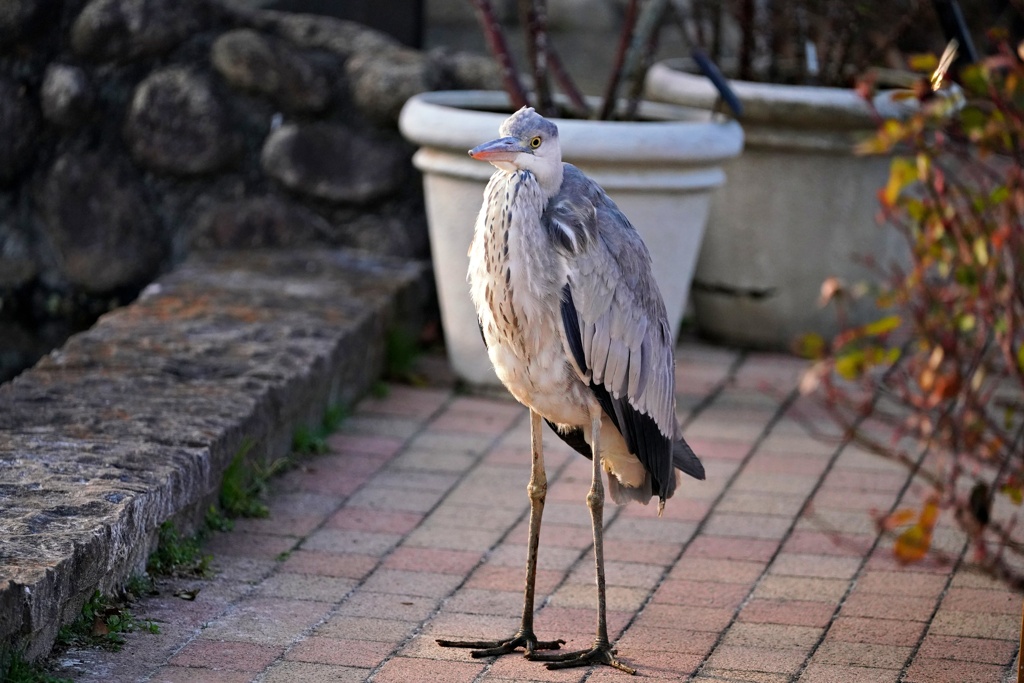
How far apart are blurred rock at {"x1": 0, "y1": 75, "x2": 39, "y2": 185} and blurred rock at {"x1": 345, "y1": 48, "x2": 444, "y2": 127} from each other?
4.33ft

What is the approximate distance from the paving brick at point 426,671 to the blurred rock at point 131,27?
3.42m

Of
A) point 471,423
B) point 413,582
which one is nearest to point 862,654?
point 413,582

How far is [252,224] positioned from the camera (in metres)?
5.73

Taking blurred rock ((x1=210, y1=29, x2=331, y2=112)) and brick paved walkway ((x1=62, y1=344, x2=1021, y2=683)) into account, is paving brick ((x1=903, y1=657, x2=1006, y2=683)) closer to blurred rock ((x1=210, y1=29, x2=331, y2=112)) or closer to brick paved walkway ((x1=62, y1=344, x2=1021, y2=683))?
brick paved walkway ((x1=62, y1=344, x2=1021, y2=683))

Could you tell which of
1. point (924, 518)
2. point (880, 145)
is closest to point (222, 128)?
point (880, 145)

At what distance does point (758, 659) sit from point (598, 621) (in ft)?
1.27

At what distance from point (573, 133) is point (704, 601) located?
6.40 ft

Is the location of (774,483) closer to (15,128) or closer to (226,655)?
(226,655)

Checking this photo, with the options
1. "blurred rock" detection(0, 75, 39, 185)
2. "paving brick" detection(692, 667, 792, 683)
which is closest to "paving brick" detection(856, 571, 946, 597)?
"paving brick" detection(692, 667, 792, 683)

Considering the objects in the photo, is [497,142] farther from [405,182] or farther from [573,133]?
[405,182]

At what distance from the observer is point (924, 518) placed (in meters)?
2.05

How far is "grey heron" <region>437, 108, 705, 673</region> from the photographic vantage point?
118 inches

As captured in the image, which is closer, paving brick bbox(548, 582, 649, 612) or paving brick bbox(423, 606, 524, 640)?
paving brick bbox(423, 606, 524, 640)

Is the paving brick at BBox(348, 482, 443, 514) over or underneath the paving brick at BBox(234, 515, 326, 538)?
underneath
